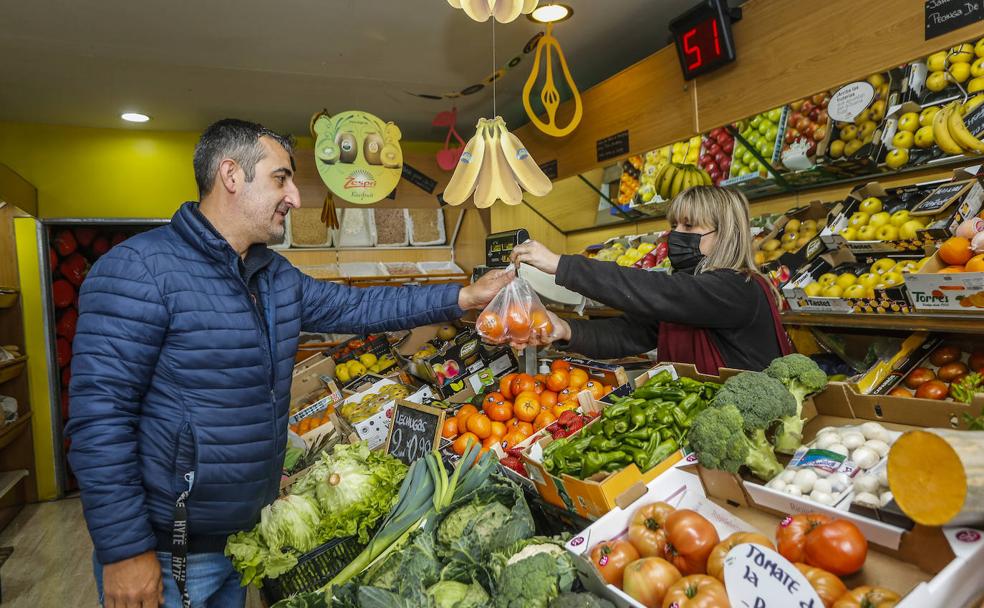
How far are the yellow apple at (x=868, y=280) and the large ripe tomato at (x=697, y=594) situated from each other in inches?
79.3

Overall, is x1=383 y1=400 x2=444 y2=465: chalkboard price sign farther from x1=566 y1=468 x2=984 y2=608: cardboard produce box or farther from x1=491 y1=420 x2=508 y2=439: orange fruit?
x1=566 y1=468 x2=984 y2=608: cardboard produce box

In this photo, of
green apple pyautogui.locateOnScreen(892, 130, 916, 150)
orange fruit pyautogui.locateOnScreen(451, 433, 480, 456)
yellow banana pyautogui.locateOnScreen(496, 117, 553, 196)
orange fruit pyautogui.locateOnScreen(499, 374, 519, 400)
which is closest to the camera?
orange fruit pyautogui.locateOnScreen(451, 433, 480, 456)

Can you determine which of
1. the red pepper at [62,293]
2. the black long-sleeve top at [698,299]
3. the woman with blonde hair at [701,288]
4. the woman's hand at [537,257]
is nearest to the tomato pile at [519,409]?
the woman with blonde hair at [701,288]

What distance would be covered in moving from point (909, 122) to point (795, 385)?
5.98 feet

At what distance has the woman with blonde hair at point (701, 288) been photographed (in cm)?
212

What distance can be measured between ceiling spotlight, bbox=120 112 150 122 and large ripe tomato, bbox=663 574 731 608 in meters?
6.34

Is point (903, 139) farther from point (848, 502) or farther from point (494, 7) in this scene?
point (848, 502)

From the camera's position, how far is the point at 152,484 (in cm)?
167

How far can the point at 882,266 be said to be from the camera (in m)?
2.58

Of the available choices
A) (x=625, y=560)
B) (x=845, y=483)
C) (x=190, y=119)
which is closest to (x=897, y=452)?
(x=845, y=483)

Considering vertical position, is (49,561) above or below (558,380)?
below

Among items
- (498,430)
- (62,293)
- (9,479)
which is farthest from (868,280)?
(62,293)

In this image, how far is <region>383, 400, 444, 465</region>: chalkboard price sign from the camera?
2.15 metres

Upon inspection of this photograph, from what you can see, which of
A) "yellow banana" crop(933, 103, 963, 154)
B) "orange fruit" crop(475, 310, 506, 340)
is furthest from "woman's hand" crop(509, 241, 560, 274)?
"yellow banana" crop(933, 103, 963, 154)
